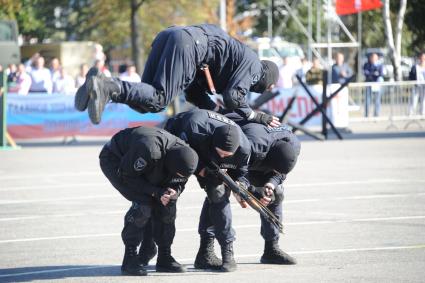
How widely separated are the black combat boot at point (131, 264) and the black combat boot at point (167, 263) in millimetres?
197

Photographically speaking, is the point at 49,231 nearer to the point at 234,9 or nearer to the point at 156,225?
the point at 156,225

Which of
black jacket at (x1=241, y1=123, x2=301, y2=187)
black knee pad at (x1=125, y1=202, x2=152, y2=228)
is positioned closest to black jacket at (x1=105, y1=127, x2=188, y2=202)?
black knee pad at (x1=125, y1=202, x2=152, y2=228)

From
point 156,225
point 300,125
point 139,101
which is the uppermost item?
point 139,101

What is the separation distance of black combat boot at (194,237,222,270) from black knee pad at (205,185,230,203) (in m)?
0.41

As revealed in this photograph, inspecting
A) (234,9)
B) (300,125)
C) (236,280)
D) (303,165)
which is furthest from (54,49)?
(236,280)

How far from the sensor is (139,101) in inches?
344

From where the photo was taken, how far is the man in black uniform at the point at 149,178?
322 inches

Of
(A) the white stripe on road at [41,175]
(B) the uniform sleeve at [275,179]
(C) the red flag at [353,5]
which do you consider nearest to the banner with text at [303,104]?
(A) the white stripe on road at [41,175]

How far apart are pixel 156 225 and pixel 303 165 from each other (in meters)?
9.11

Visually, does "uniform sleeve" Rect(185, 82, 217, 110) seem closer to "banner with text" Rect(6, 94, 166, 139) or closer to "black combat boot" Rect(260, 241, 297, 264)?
"black combat boot" Rect(260, 241, 297, 264)

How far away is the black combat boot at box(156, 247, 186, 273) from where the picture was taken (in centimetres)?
855

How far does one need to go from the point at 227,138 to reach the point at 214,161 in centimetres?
34

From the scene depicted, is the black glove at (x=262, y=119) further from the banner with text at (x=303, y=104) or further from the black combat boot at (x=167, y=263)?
the banner with text at (x=303, y=104)

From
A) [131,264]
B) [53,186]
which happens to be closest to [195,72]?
[131,264]
